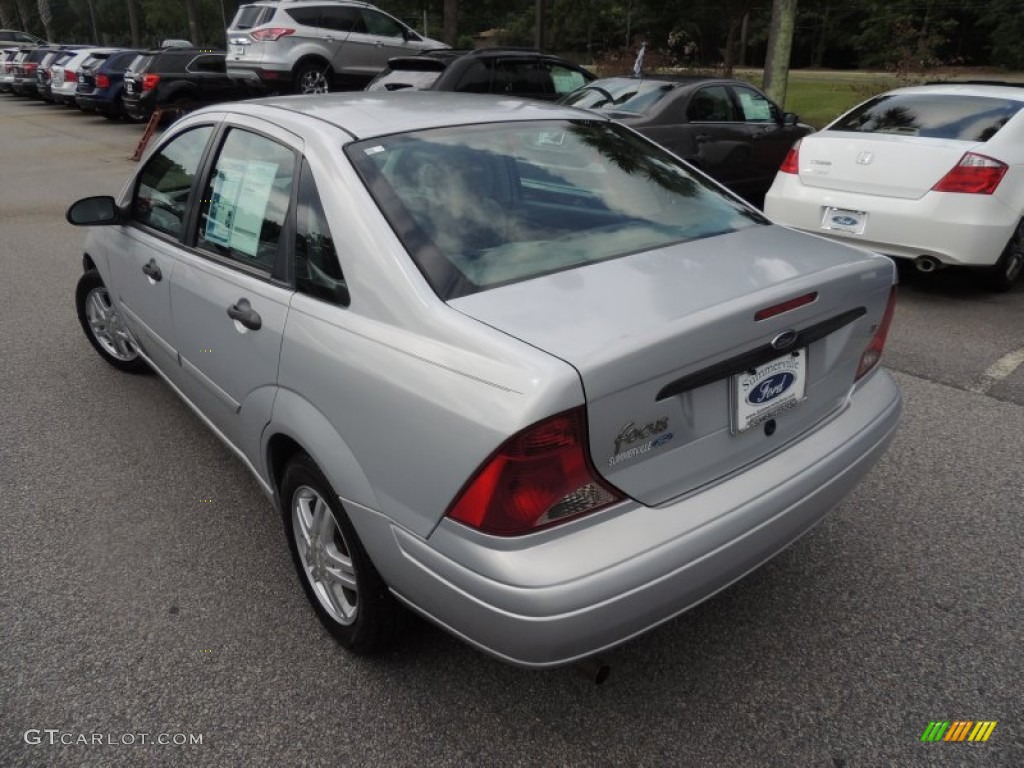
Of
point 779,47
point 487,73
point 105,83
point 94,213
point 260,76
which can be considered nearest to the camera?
point 94,213

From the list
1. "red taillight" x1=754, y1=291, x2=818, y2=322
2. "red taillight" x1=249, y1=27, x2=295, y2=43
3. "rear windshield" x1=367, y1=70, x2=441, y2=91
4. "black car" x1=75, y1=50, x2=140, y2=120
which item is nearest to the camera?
"red taillight" x1=754, y1=291, x2=818, y2=322

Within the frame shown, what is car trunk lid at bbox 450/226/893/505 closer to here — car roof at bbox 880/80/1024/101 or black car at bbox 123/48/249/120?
car roof at bbox 880/80/1024/101

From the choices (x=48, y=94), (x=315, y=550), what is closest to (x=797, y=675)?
(x=315, y=550)

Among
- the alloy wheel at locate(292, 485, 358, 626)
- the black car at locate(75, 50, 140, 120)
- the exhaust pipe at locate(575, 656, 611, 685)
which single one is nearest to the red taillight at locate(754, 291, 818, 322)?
the exhaust pipe at locate(575, 656, 611, 685)

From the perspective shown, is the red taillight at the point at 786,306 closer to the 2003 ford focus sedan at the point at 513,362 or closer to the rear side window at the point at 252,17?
the 2003 ford focus sedan at the point at 513,362

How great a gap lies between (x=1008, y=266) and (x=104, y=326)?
6131 mm

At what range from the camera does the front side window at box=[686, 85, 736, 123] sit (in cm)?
771

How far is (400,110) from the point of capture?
110 inches

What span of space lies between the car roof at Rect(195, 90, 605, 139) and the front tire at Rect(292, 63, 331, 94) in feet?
44.1

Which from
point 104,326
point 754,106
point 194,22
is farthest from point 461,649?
point 194,22

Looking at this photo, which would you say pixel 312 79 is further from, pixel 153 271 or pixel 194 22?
pixel 194 22

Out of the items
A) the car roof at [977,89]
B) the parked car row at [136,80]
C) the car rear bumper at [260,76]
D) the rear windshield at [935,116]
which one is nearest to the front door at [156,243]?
the rear windshield at [935,116]

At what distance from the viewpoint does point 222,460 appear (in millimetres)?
3693

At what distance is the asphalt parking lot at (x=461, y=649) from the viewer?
215cm
